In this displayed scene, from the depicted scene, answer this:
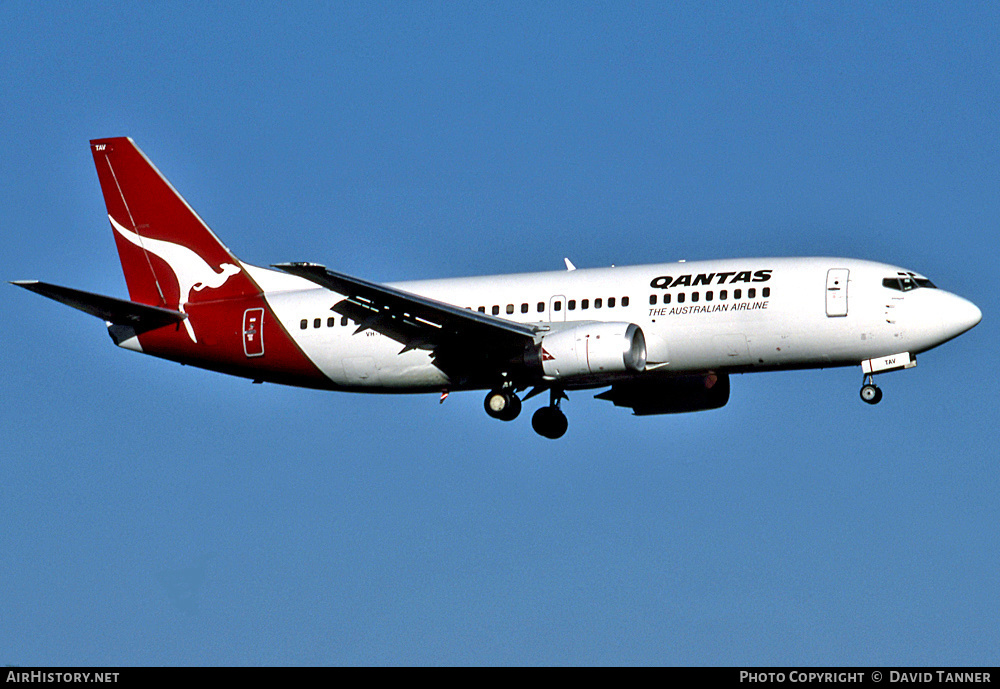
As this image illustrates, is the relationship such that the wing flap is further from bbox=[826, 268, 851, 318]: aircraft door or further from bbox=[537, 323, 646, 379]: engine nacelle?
bbox=[826, 268, 851, 318]: aircraft door

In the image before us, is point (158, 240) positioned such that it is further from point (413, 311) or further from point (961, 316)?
point (961, 316)

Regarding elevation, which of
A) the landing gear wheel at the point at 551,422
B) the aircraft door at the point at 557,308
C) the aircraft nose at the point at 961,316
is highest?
the aircraft door at the point at 557,308

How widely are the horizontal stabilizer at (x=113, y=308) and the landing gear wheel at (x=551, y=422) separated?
11854mm

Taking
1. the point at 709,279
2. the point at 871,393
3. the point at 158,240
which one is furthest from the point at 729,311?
the point at 158,240

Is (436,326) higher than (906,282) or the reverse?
the reverse

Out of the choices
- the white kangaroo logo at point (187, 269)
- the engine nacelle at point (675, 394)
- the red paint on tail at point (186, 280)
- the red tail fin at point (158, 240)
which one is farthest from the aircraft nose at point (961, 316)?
the white kangaroo logo at point (187, 269)

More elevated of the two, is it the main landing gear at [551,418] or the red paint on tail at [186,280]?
the red paint on tail at [186,280]

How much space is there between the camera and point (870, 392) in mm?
46031

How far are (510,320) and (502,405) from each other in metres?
2.59

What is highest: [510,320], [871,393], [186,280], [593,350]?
[186,280]

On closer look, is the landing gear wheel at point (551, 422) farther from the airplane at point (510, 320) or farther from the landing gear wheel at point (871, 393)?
the landing gear wheel at point (871, 393)

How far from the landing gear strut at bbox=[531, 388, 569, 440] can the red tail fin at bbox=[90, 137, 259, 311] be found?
33.1 ft

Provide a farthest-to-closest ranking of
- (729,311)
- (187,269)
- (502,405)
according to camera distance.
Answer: (187,269) → (502,405) → (729,311)

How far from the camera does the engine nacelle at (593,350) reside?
149 feet
